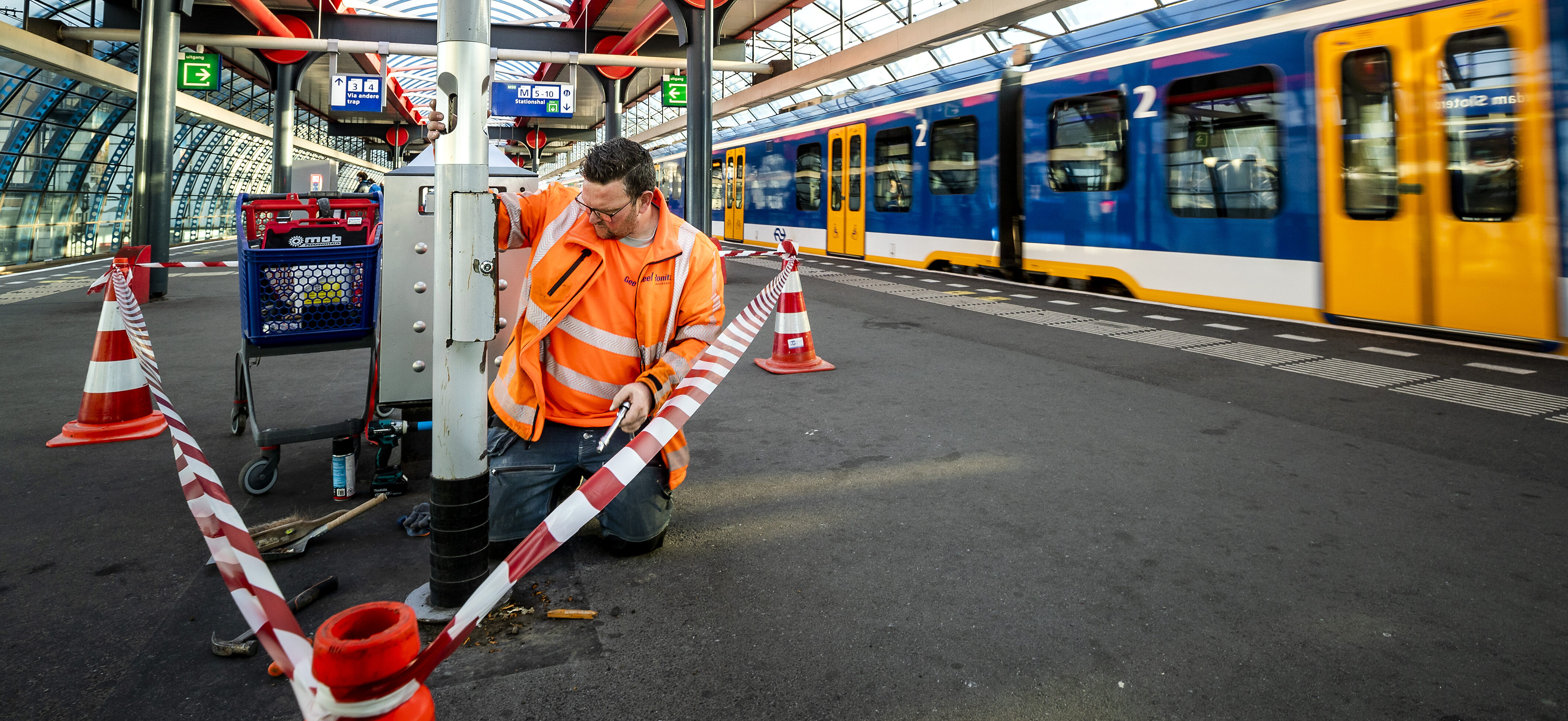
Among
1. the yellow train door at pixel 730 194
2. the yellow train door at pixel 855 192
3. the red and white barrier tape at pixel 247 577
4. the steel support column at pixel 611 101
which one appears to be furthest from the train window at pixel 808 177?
the red and white barrier tape at pixel 247 577

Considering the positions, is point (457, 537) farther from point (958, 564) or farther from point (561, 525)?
point (958, 564)

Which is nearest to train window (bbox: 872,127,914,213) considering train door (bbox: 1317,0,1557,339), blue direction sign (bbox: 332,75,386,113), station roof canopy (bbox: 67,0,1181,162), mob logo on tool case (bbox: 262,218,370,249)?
station roof canopy (bbox: 67,0,1181,162)

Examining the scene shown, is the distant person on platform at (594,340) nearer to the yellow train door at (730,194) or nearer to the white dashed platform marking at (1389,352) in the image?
the white dashed platform marking at (1389,352)

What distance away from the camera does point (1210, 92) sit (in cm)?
866

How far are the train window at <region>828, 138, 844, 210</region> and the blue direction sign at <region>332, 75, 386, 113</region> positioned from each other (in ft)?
33.5

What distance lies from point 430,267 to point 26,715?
7.47 feet

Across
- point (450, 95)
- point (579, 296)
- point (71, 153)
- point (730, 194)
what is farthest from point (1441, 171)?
point (71, 153)

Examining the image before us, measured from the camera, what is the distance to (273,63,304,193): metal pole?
858 inches

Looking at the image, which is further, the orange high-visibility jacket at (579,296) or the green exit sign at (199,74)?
the green exit sign at (199,74)

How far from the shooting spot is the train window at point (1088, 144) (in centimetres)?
986

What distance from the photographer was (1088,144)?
33.6 ft

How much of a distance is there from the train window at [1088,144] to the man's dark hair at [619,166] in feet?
26.4

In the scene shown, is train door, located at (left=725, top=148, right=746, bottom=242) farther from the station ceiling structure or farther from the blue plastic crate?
the blue plastic crate

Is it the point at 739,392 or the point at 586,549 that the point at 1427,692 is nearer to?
the point at 586,549
